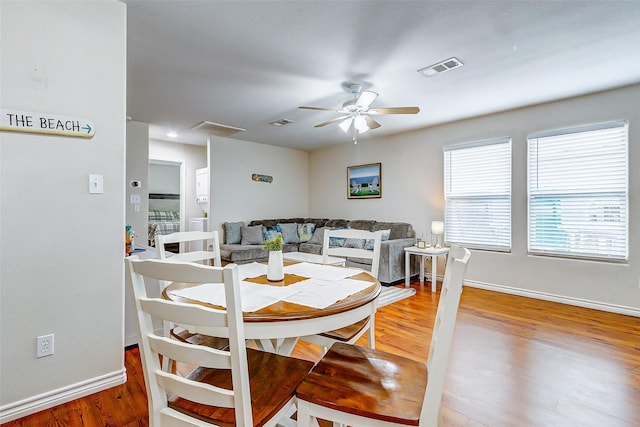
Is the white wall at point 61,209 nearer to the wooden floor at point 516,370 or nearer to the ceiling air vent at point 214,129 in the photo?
the wooden floor at point 516,370

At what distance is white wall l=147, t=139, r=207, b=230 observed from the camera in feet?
20.0

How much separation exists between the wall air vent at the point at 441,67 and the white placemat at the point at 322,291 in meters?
2.14

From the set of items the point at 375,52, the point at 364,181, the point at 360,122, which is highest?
the point at 375,52

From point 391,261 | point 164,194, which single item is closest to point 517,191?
point 391,261

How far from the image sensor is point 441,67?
2.75 m

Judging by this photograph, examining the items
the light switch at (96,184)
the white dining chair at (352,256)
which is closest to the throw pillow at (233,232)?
the white dining chair at (352,256)

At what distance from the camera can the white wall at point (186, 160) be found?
609cm

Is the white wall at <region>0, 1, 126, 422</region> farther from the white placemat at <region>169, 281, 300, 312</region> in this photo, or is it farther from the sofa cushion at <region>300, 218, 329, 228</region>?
the sofa cushion at <region>300, 218, 329, 228</region>

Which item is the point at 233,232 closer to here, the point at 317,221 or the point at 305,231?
the point at 305,231

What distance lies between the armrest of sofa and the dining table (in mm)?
2568

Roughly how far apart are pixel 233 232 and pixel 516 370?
4524 millimetres

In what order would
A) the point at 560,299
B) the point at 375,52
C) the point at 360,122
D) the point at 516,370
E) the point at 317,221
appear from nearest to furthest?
the point at 516,370, the point at 375,52, the point at 360,122, the point at 560,299, the point at 317,221

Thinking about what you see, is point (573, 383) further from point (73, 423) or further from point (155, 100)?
point (155, 100)


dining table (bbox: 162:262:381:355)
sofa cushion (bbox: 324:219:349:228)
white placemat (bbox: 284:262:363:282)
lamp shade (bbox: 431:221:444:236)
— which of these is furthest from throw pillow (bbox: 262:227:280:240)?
dining table (bbox: 162:262:381:355)
